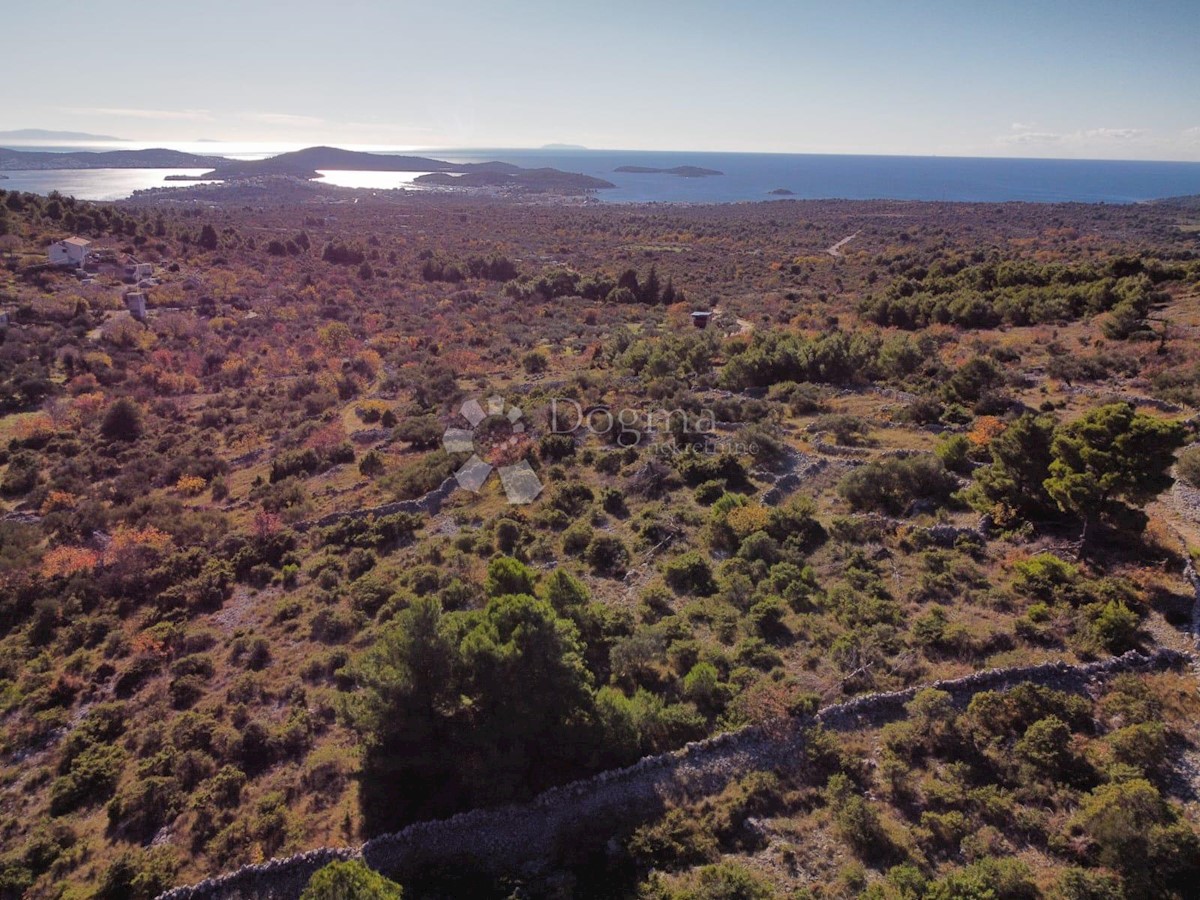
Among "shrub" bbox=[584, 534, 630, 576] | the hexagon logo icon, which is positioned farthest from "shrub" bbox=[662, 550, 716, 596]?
the hexagon logo icon

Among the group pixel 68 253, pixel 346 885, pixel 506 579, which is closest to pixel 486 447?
pixel 506 579

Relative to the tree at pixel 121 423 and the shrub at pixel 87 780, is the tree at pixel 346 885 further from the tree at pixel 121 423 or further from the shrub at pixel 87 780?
the tree at pixel 121 423

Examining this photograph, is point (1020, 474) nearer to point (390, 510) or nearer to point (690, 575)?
point (690, 575)

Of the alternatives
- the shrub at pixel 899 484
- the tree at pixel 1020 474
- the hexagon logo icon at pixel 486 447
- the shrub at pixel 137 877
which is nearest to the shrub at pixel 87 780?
the shrub at pixel 137 877

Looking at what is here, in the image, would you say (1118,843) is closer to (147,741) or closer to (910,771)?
(910,771)

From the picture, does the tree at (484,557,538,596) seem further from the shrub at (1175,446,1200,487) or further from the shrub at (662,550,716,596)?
the shrub at (1175,446,1200,487)

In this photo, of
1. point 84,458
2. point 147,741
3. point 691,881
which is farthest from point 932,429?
point 84,458
